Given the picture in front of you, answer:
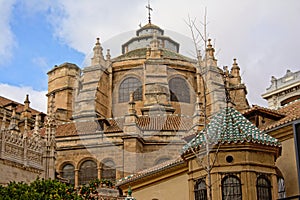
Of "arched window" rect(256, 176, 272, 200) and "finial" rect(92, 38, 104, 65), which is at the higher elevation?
"finial" rect(92, 38, 104, 65)

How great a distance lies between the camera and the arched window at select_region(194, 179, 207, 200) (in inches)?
558

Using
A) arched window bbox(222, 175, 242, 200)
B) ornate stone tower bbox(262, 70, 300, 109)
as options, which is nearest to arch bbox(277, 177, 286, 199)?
arched window bbox(222, 175, 242, 200)

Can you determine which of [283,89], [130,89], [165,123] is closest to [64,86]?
[130,89]

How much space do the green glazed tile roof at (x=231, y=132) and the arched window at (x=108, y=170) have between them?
18.2 metres

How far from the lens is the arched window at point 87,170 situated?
33.5 meters

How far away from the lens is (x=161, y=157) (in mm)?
32250

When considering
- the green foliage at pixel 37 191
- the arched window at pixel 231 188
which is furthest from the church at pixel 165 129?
the green foliage at pixel 37 191

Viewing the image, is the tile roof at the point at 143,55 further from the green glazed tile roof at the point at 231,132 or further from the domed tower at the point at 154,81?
the green glazed tile roof at the point at 231,132

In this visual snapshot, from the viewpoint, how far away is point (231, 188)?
13820 millimetres

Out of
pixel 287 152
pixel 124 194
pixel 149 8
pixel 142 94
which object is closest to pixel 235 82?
pixel 142 94

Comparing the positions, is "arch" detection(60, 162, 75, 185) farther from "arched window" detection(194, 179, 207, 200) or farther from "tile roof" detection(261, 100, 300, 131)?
"arched window" detection(194, 179, 207, 200)

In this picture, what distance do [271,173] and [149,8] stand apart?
3764cm

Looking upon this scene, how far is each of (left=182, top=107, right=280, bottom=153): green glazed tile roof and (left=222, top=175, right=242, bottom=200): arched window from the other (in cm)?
102

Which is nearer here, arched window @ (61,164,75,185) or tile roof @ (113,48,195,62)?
arched window @ (61,164,75,185)
